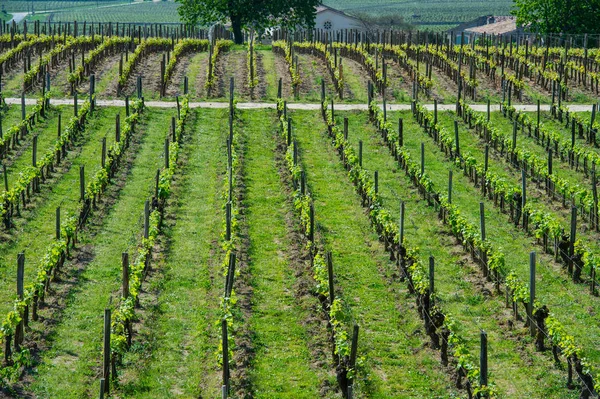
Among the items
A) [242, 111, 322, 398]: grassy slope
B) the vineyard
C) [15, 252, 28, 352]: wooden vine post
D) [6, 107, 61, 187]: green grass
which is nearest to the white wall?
the vineyard

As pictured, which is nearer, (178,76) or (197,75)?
(178,76)

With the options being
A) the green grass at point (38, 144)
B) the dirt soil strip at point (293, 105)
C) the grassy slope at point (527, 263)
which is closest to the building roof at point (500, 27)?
the dirt soil strip at point (293, 105)

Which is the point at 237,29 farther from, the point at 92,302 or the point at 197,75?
the point at 92,302

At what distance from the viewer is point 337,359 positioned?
21625 millimetres

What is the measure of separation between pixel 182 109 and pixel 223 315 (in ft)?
71.5

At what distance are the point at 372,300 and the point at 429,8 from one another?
13844cm

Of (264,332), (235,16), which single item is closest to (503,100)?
(264,332)

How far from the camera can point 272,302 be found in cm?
2509

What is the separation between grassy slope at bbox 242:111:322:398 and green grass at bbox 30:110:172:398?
3.13m

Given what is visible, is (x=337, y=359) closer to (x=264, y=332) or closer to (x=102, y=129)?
(x=264, y=332)

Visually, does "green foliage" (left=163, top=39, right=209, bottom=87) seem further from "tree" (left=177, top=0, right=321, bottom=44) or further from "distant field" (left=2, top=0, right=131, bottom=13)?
"distant field" (left=2, top=0, right=131, bottom=13)

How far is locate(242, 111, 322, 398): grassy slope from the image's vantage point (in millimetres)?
21172

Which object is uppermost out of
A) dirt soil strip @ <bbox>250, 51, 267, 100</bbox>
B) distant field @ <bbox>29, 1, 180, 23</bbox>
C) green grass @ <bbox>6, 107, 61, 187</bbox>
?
distant field @ <bbox>29, 1, 180, 23</bbox>

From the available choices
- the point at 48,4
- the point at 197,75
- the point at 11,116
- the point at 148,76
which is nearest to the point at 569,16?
the point at 197,75
